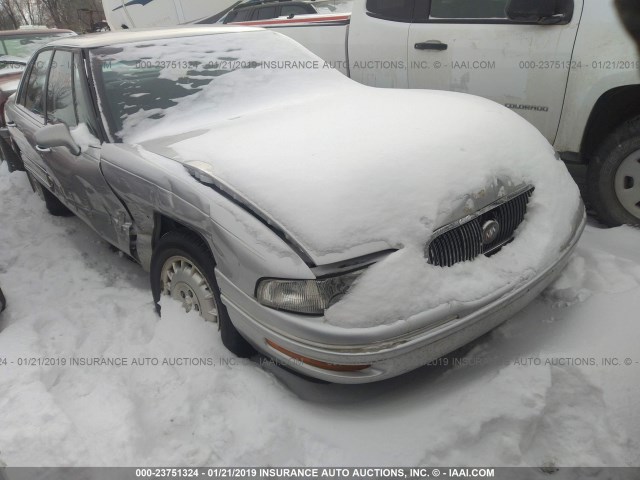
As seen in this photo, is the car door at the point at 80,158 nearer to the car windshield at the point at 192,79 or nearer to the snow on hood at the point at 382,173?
the car windshield at the point at 192,79

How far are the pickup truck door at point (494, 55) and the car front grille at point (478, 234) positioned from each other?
1.50 meters

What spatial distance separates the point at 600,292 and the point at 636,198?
3.42 feet

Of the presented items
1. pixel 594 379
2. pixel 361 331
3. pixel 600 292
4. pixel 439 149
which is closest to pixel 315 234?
pixel 361 331

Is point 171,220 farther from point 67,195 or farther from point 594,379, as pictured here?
point 594,379

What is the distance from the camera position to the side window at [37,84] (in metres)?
3.87

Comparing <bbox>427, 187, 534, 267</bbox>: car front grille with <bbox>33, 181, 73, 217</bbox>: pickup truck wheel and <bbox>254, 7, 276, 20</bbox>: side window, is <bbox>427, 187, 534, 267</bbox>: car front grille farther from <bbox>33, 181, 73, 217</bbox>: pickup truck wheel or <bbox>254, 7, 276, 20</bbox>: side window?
<bbox>254, 7, 276, 20</bbox>: side window

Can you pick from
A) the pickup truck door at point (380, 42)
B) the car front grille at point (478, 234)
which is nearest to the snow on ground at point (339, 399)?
the car front grille at point (478, 234)

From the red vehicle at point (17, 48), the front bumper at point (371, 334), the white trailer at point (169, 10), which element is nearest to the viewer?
the front bumper at point (371, 334)

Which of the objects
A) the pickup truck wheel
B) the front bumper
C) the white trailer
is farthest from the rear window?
the front bumper

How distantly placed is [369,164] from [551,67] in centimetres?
204

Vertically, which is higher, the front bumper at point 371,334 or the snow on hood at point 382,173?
the snow on hood at point 382,173

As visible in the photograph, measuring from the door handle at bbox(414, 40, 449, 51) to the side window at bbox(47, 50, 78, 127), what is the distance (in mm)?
2587

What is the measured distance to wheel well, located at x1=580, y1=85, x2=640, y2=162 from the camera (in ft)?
10.7

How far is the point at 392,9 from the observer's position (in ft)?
14.5
